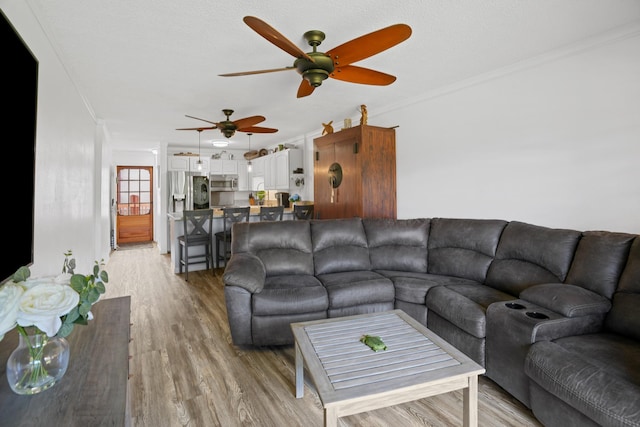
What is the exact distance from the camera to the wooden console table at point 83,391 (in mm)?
863

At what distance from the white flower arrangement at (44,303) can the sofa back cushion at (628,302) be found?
269 cm

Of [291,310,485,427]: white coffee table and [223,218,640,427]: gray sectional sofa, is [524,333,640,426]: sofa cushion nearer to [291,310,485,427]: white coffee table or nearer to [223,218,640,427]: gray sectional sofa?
[223,218,640,427]: gray sectional sofa

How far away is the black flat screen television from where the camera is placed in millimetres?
1112

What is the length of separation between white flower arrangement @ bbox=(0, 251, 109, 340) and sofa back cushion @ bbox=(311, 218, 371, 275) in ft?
8.06

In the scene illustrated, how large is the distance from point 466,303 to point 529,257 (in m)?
0.77

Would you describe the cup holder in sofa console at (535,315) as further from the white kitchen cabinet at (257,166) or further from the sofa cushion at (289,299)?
the white kitchen cabinet at (257,166)

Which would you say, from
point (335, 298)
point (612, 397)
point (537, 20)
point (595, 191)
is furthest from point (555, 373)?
point (537, 20)

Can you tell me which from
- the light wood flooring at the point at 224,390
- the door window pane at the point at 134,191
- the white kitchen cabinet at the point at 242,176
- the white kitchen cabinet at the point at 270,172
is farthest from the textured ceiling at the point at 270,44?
the door window pane at the point at 134,191

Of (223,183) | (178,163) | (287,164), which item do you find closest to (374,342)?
(287,164)

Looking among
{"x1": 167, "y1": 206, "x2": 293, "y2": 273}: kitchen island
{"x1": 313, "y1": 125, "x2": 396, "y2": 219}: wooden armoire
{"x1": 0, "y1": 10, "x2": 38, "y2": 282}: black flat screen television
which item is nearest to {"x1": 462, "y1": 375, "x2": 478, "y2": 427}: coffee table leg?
{"x1": 0, "y1": 10, "x2": 38, "y2": 282}: black flat screen television

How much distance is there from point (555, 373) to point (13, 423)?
2153mm

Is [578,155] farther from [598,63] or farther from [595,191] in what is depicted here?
[598,63]

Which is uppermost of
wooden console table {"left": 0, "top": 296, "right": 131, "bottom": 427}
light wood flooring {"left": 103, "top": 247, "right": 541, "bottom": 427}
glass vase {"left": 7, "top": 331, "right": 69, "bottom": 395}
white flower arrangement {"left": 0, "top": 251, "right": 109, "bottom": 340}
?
white flower arrangement {"left": 0, "top": 251, "right": 109, "bottom": 340}

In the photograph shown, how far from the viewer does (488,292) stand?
8.50 feet
